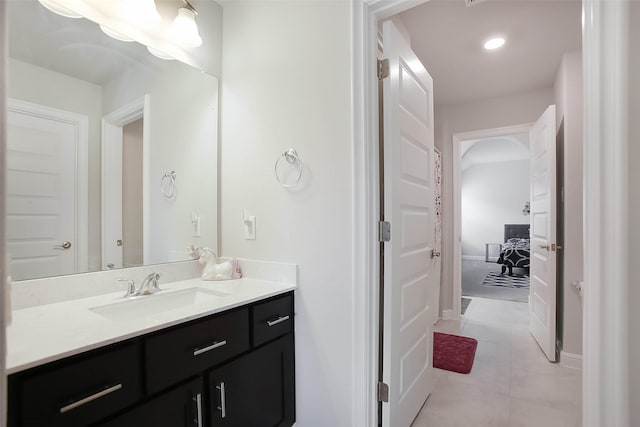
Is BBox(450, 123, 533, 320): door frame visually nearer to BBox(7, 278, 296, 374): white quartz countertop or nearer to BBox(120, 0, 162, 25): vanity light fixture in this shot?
BBox(7, 278, 296, 374): white quartz countertop

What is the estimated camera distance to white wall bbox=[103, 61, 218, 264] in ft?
5.52

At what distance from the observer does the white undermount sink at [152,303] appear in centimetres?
129

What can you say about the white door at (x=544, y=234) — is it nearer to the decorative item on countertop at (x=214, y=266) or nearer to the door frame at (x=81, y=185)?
the decorative item on countertop at (x=214, y=266)

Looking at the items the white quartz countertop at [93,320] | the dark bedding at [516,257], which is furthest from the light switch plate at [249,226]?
the dark bedding at [516,257]

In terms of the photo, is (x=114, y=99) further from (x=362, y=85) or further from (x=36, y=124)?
(x=362, y=85)

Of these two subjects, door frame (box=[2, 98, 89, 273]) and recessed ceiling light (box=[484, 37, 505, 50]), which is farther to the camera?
recessed ceiling light (box=[484, 37, 505, 50])

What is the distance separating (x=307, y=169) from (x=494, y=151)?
766 centimetres

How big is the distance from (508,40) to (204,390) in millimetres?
2983

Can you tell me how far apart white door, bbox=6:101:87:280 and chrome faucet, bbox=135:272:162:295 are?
10.3 inches

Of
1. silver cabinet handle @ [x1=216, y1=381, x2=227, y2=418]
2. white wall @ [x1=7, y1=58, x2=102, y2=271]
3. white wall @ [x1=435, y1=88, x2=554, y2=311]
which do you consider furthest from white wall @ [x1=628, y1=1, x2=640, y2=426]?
white wall @ [x1=435, y1=88, x2=554, y2=311]

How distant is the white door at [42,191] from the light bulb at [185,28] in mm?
670

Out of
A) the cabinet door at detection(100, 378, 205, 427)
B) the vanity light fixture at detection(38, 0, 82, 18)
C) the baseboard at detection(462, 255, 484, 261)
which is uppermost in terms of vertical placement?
the vanity light fixture at detection(38, 0, 82, 18)

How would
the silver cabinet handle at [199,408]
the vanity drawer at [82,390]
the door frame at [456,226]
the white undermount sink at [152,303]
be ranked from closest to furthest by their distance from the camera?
the vanity drawer at [82,390], the silver cabinet handle at [199,408], the white undermount sink at [152,303], the door frame at [456,226]

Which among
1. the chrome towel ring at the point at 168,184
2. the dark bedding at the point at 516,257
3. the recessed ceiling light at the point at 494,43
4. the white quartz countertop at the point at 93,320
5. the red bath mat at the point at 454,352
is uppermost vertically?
the recessed ceiling light at the point at 494,43
